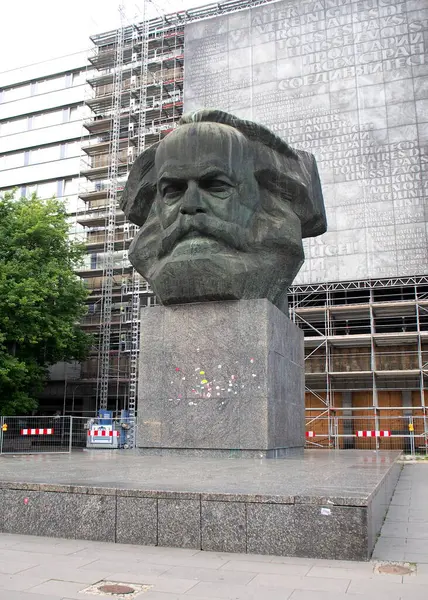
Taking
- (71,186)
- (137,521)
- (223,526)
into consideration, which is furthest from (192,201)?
(71,186)

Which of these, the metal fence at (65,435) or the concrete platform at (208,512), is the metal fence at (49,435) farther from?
the concrete platform at (208,512)

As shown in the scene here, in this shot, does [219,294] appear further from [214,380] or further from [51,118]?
[51,118]

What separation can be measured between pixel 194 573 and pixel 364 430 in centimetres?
2035

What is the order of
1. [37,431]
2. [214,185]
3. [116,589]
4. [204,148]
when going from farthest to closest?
[37,431], [214,185], [204,148], [116,589]

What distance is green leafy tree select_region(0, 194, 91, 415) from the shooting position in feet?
75.6

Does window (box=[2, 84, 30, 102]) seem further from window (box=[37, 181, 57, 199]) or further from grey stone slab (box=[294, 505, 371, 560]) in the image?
grey stone slab (box=[294, 505, 371, 560])

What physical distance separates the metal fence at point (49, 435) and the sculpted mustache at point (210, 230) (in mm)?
8022

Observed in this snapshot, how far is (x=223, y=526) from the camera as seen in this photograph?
14.1 feet

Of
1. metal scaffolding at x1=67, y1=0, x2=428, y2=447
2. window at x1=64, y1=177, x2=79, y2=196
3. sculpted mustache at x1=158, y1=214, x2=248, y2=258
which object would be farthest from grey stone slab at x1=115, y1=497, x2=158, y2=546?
window at x1=64, y1=177, x2=79, y2=196

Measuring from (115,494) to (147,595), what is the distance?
135cm

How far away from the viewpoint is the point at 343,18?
25562 mm

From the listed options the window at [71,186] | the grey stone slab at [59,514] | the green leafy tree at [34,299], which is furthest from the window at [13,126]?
the grey stone slab at [59,514]

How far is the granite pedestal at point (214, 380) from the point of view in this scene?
8.84 metres

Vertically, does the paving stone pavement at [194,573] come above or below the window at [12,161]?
below
